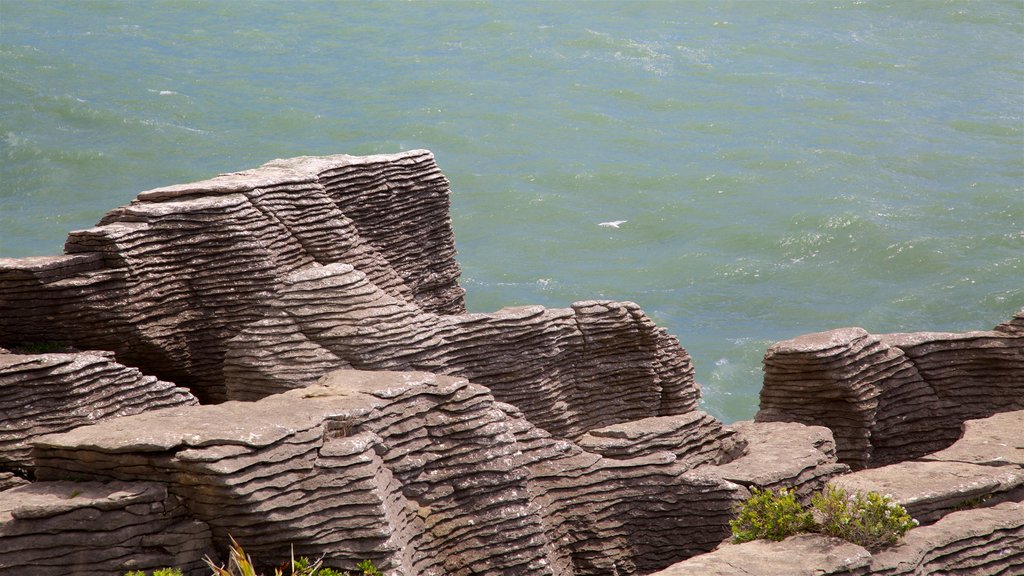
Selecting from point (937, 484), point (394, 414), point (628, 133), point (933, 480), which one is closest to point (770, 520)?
point (937, 484)

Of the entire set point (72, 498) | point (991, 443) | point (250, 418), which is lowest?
point (991, 443)

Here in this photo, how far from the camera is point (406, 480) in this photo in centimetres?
1453

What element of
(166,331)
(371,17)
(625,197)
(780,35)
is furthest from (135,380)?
(780,35)

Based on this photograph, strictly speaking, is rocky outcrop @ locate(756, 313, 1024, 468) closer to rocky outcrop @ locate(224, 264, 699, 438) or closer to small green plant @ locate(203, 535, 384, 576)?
rocky outcrop @ locate(224, 264, 699, 438)

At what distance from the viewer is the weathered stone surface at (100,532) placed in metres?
12.1

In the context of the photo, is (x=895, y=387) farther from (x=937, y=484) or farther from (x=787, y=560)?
(x=787, y=560)

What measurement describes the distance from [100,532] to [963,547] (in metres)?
9.80

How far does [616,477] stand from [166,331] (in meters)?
7.19

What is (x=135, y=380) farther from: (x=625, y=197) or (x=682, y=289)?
(x=625, y=197)

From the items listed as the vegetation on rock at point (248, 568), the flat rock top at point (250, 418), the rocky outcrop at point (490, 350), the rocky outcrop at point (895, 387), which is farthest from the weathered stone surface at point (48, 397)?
the rocky outcrop at point (895, 387)

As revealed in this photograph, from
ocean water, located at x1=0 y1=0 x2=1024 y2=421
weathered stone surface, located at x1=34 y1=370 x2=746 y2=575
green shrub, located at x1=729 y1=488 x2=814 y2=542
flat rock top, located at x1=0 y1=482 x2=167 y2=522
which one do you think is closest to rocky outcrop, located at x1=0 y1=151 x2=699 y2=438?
weathered stone surface, located at x1=34 y1=370 x2=746 y2=575

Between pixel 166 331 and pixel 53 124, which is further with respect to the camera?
pixel 53 124

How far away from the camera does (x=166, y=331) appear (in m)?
18.2

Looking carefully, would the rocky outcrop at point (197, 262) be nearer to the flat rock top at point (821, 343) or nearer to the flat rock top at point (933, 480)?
the flat rock top at point (821, 343)
